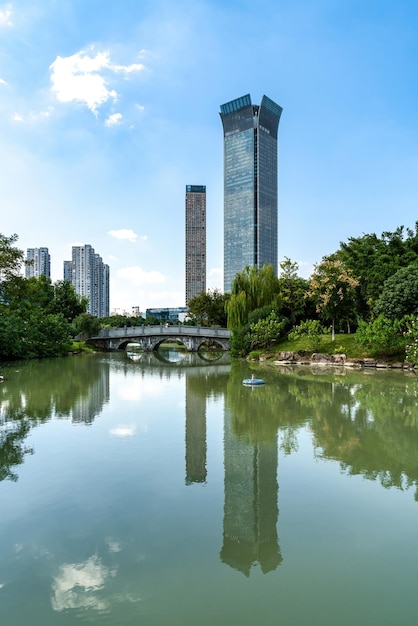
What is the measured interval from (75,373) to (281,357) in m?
14.1

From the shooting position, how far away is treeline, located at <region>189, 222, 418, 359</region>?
26.3 meters

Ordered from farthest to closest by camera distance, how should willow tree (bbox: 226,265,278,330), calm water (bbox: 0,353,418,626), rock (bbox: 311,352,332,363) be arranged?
1. willow tree (bbox: 226,265,278,330)
2. rock (bbox: 311,352,332,363)
3. calm water (bbox: 0,353,418,626)

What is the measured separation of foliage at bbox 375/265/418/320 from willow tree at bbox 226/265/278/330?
1165 cm

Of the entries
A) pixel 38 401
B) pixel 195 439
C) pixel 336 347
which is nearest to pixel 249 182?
pixel 336 347

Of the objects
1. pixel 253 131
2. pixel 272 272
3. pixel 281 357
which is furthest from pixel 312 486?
pixel 253 131

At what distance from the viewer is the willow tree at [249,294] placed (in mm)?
36450

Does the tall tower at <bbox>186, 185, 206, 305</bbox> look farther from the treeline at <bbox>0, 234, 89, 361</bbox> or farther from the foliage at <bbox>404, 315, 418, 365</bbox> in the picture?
the foliage at <bbox>404, 315, 418, 365</bbox>

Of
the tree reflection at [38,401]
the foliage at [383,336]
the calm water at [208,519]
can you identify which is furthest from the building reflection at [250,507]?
the foliage at [383,336]

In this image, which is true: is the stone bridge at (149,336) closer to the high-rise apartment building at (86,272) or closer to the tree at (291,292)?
the tree at (291,292)

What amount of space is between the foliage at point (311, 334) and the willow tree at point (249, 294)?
4988mm

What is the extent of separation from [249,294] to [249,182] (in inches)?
3032

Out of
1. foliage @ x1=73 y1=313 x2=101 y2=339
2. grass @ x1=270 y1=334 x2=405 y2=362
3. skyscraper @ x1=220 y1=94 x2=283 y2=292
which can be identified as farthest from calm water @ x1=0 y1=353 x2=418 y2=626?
skyscraper @ x1=220 y1=94 x2=283 y2=292

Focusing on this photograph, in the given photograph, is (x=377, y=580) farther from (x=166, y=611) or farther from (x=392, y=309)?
(x=392, y=309)

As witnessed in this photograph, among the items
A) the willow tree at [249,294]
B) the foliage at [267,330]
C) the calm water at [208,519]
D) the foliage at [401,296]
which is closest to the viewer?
the calm water at [208,519]
